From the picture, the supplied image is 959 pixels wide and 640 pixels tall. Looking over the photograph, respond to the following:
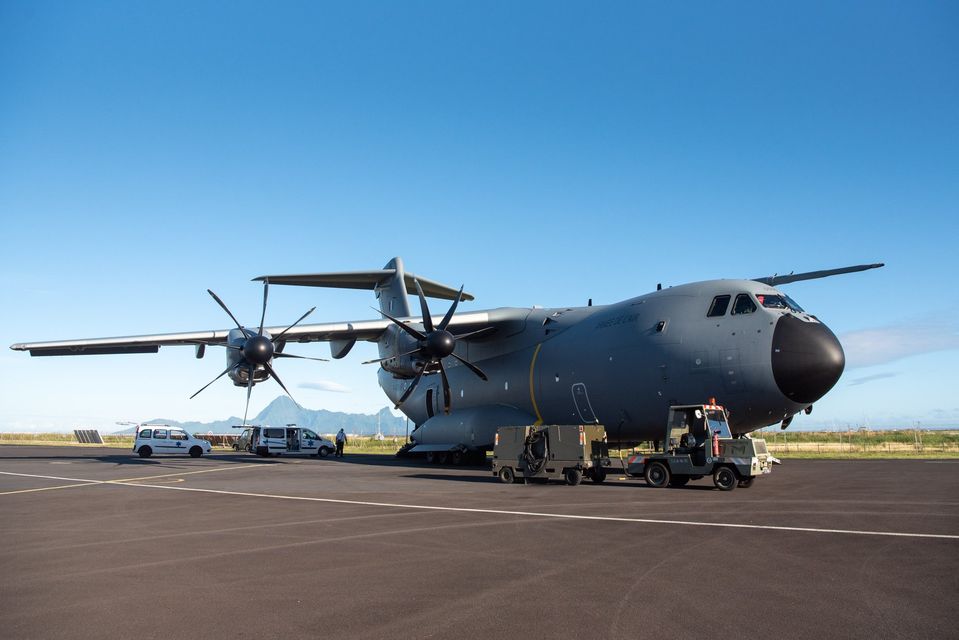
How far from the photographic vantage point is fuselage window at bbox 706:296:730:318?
17.5 metres

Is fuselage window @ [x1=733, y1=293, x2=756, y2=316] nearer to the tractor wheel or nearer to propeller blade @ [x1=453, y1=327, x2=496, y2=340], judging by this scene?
the tractor wheel

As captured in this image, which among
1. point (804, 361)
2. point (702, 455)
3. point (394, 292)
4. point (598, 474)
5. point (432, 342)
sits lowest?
point (598, 474)

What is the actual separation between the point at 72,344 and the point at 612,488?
Result: 71.8 ft

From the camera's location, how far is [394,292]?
3056 centimetres

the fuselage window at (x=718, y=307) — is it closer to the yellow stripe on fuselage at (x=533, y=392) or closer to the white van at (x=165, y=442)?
the yellow stripe on fuselage at (x=533, y=392)

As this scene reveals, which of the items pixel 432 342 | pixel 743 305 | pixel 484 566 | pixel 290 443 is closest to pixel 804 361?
pixel 743 305

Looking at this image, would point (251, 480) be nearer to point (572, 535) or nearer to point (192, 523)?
point (192, 523)

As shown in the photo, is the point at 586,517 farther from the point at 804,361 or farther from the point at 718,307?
the point at 718,307

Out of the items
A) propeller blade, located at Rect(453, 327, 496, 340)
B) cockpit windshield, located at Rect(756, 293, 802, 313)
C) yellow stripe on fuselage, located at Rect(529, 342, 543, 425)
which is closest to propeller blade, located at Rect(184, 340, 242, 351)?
propeller blade, located at Rect(453, 327, 496, 340)

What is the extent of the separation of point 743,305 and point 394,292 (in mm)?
17010

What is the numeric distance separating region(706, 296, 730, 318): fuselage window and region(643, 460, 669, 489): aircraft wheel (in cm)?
415

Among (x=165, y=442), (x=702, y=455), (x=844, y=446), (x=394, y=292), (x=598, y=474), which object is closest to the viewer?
(x=702, y=455)

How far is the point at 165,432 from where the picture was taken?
38.7m

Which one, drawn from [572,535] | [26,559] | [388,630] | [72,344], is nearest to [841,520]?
[572,535]
